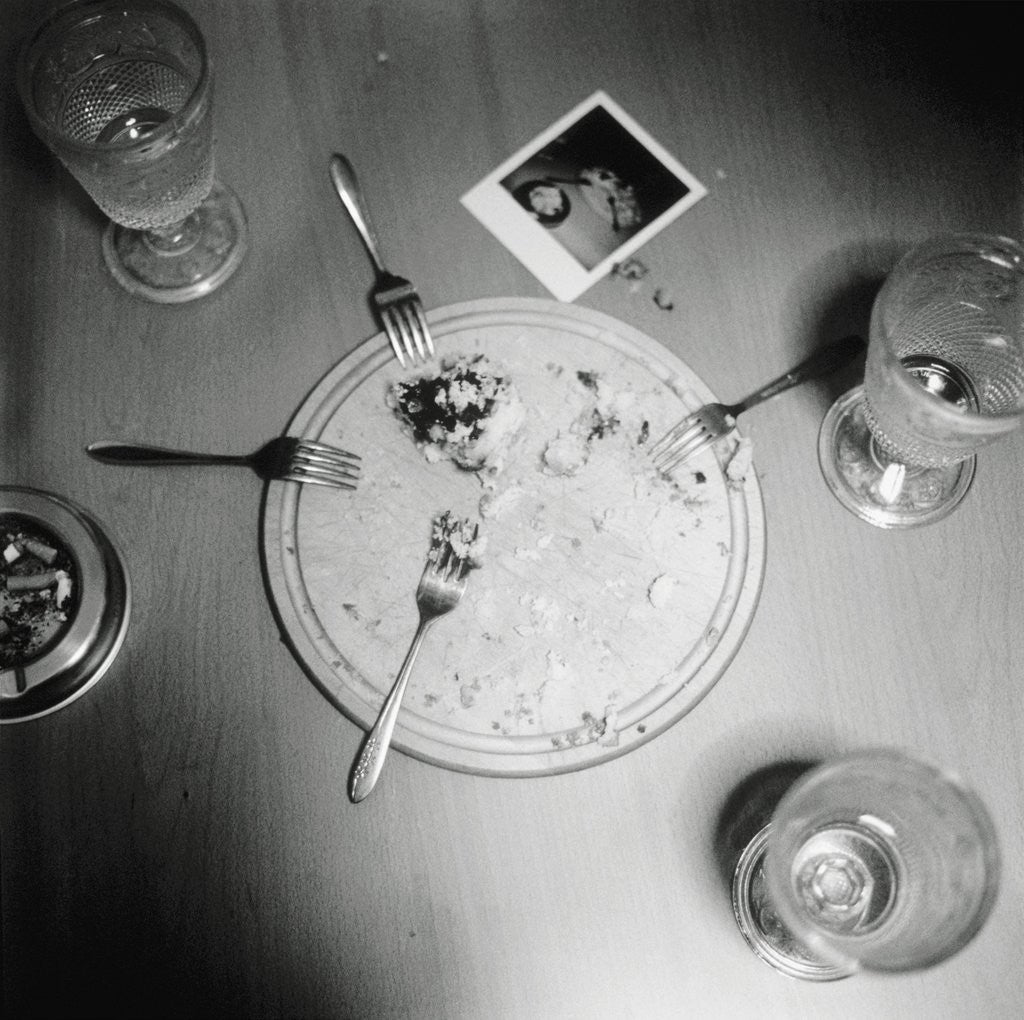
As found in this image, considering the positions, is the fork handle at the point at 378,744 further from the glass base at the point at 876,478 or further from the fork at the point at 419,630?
the glass base at the point at 876,478

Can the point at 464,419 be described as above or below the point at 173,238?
below

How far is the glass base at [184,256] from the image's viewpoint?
832 millimetres

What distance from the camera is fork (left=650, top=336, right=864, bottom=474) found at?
79cm

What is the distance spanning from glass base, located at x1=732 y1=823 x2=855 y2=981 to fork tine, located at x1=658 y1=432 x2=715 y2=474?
0.33m

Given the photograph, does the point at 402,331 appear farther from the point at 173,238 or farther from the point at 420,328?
the point at 173,238

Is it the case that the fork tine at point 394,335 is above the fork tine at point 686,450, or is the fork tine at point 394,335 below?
above

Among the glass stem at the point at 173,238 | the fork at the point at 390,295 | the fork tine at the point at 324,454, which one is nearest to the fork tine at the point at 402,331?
the fork at the point at 390,295

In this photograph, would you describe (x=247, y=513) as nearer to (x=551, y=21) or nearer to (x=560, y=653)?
(x=560, y=653)

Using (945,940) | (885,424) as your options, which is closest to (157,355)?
(885,424)

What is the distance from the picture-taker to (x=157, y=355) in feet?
2.70

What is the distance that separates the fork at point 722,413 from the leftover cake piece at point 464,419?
0.46 ft

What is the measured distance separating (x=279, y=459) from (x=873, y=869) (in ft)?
2.06

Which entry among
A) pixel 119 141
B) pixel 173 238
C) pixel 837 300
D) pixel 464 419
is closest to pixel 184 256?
pixel 173 238

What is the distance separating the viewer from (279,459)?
0.77 meters
